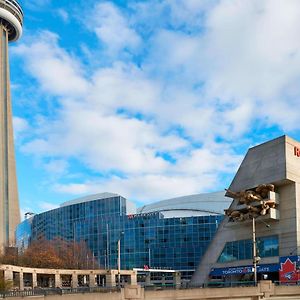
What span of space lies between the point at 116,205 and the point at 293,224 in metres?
83.7

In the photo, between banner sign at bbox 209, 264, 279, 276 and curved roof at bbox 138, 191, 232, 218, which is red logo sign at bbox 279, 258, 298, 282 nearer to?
banner sign at bbox 209, 264, 279, 276

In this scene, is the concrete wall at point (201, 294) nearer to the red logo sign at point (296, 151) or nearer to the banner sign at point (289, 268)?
the banner sign at point (289, 268)

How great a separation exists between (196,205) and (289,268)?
105711 millimetres

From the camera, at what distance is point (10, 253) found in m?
110

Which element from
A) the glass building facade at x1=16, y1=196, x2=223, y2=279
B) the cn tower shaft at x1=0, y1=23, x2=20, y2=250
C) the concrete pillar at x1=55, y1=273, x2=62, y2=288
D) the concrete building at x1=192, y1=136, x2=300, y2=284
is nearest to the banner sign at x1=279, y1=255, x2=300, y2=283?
the concrete building at x1=192, y1=136, x2=300, y2=284

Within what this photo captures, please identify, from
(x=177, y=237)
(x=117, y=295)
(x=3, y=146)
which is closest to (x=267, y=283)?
(x=117, y=295)

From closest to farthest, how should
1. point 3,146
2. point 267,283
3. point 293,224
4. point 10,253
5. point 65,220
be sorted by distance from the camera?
point 267,283
point 293,224
point 10,253
point 3,146
point 65,220

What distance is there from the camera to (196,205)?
16988cm

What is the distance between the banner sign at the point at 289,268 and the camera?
2464 inches

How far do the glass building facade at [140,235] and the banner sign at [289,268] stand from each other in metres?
62.4

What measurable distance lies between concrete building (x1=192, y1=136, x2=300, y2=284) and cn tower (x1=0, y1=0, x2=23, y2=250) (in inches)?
3125

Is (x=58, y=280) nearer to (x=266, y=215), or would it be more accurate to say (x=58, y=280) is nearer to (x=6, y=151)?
(x=266, y=215)

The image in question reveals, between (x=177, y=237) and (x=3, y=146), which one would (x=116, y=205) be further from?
(x=3, y=146)

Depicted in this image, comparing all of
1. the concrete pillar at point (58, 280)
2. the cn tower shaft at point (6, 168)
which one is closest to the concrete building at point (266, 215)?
the concrete pillar at point (58, 280)
